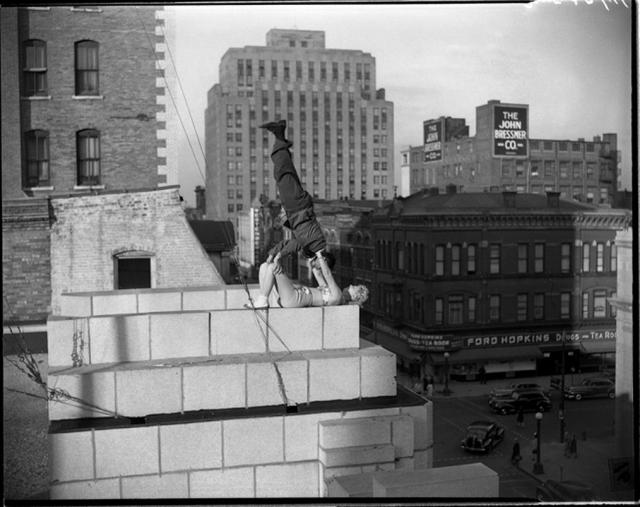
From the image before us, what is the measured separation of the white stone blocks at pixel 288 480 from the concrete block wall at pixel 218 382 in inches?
29.4

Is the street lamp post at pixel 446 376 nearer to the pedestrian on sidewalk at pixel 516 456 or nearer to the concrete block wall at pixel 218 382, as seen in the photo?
the pedestrian on sidewalk at pixel 516 456

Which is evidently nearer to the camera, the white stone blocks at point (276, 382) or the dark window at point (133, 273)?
the white stone blocks at point (276, 382)

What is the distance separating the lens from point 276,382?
885cm

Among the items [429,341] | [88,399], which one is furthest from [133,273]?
[429,341]

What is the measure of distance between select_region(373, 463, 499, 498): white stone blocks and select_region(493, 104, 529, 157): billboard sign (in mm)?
51065

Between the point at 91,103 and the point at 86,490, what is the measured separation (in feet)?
52.2

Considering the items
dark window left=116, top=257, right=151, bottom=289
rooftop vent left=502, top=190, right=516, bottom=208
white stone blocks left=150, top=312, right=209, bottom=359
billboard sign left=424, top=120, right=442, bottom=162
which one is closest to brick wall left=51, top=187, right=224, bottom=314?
dark window left=116, top=257, right=151, bottom=289

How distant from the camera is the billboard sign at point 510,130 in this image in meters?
56.4

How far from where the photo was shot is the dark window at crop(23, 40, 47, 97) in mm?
21734

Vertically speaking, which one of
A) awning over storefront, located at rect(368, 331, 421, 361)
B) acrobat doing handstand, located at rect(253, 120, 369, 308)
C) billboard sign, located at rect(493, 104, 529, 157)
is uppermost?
billboard sign, located at rect(493, 104, 529, 157)

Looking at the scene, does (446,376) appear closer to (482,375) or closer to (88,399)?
(482,375)

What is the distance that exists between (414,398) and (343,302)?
61.5 inches

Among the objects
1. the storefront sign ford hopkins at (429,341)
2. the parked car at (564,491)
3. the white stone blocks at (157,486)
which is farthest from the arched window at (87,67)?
the storefront sign ford hopkins at (429,341)

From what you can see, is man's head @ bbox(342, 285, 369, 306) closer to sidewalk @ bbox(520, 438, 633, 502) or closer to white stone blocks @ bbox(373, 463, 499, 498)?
white stone blocks @ bbox(373, 463, 499, 498)
